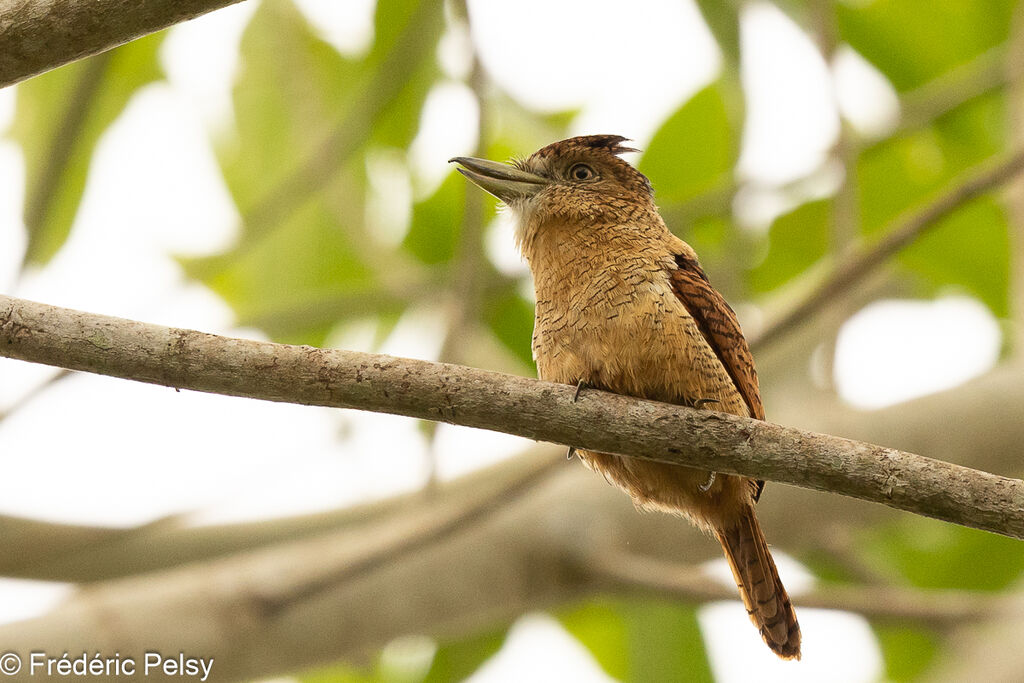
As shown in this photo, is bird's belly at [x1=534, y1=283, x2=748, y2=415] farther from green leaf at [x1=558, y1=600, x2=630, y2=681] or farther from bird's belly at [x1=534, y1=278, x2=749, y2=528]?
green leaf at [x1=558, y1=600, x2=630, y2=681]

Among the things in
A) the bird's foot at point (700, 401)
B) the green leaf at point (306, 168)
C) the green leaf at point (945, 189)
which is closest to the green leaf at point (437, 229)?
the green leaf at point (306, 168)

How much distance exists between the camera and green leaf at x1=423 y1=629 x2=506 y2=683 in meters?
6.16

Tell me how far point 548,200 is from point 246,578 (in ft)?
6.56

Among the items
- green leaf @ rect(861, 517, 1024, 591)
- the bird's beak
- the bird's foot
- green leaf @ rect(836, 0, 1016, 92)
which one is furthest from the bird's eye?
green leaf @ rect(861, 517, 1024, 591)

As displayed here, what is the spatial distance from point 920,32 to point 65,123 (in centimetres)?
475

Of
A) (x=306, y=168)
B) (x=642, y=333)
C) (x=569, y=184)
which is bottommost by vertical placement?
(x=642, y=333)

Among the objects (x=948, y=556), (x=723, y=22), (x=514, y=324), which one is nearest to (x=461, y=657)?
(x=514, y=324)

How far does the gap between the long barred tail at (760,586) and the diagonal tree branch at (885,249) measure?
1.09 m

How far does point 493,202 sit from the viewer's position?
646 cm

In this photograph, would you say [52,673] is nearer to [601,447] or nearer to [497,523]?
[497,523]

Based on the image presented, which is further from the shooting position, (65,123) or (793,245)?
(793,245)

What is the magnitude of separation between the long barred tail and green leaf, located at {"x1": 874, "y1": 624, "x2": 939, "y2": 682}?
3670mm

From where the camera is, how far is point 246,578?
451 cm

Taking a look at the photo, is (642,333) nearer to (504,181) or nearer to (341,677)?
(504,181)
